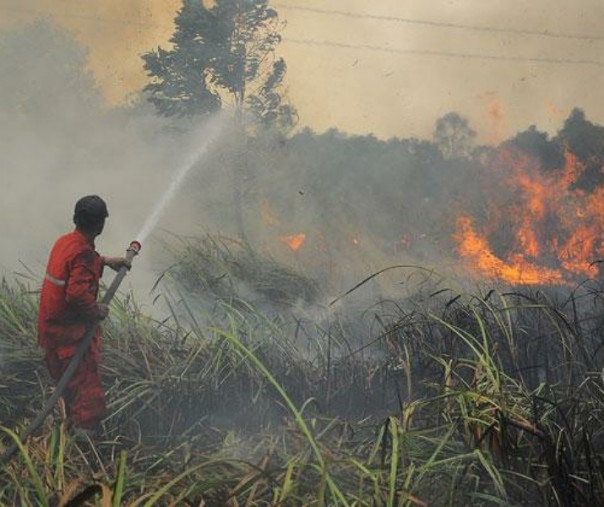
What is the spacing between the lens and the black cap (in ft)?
12.4

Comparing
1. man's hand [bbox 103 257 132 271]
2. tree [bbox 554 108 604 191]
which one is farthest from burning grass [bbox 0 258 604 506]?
tree [bbox 554 108 604 191]

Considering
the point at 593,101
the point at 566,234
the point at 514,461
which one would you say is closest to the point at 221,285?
the point at 514,461

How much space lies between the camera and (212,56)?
48.9ft

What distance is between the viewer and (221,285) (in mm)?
6043

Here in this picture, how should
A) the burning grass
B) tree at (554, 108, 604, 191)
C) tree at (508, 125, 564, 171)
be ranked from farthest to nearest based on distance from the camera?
A: 1. tree at (508, 125, 564, 171)
2. tree at (554, 108, 604, 191)
3. the burning grass

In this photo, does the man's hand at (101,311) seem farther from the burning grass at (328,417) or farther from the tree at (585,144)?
the tree at (585,144)

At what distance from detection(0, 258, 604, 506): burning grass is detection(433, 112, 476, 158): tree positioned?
17285 mm

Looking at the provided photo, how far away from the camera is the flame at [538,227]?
1716cm

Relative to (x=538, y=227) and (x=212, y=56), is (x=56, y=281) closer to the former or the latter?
(x=212, y=56)

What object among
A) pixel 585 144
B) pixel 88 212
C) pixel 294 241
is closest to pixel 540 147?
pixel 585 144

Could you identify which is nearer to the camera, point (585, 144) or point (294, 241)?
point (294, 241)

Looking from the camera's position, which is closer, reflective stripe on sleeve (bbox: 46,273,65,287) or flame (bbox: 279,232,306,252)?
reflective stripe on sleeve (bbox: 46,273,65,287)

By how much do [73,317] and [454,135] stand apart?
19686 millimetres

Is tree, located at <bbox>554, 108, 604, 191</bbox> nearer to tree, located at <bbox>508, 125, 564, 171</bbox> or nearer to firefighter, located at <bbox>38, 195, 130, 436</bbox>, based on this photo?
tree, located at <bbox>508, 125, 564, 171</bbox>
